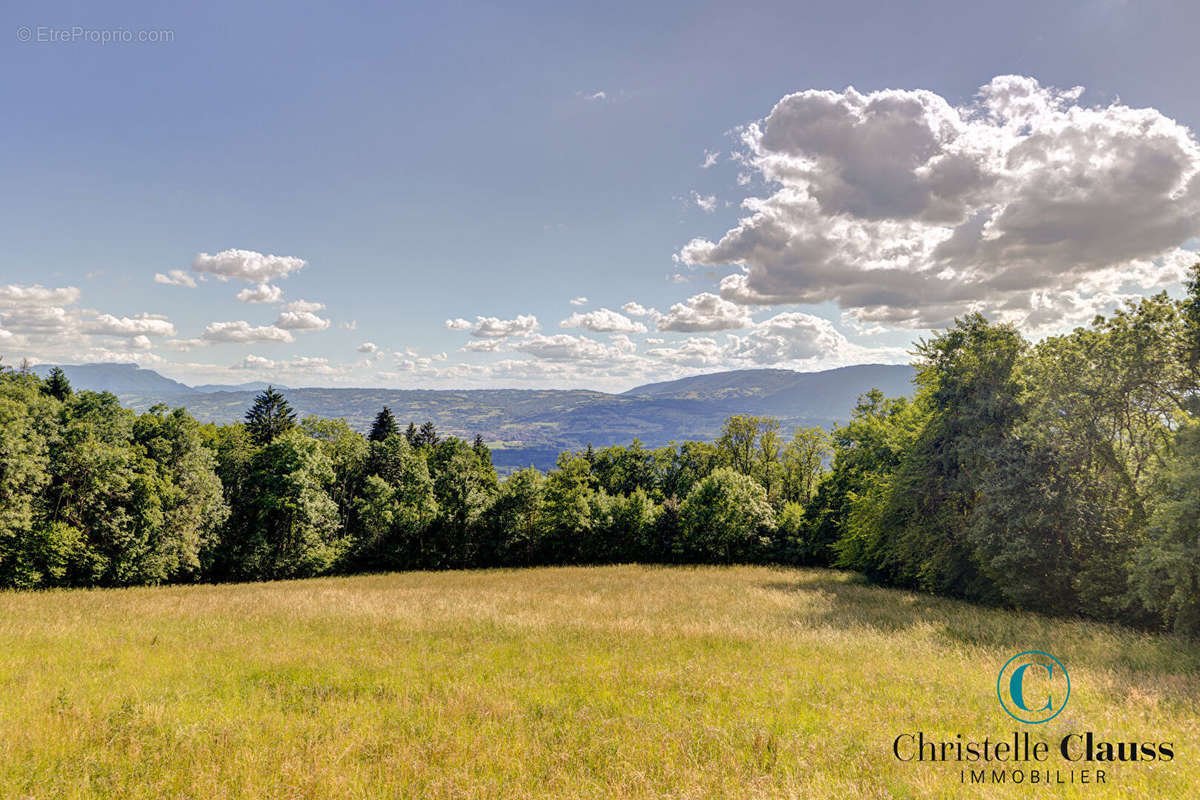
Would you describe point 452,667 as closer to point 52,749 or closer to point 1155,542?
point 52,749

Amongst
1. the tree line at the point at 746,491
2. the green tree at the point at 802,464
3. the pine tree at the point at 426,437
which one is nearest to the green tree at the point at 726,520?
the tree line at the point at 746,491

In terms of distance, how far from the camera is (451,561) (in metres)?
47.4

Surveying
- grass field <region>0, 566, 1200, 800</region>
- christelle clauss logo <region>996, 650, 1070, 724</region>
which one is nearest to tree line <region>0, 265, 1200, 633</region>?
grass field <region>0, 566, 1200, 800</region>

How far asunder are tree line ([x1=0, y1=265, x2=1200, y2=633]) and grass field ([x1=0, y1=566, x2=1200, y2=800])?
155 inches

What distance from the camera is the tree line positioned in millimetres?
17203

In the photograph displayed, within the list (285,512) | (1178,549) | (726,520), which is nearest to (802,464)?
(726,520)

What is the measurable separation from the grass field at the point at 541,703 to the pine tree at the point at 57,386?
103 ft

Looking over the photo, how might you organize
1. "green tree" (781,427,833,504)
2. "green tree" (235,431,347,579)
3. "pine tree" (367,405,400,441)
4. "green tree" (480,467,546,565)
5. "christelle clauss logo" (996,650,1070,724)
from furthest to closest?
"pine tree" (367,405,400,441) < "green tree" (781,427,833,504) < "green tree" (480,467,546,565) < "green tree" (235,431,347,579) < "christelle clauss logo" (996,650,1070,724)

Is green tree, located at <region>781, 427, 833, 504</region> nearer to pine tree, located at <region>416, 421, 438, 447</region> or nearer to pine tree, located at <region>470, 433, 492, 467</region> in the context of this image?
pine tree, located at <region>470, 433, 492, 467</region>

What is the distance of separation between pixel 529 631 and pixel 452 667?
3747 mm

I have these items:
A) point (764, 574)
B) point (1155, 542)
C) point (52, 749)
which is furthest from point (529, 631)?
point (764, 574)

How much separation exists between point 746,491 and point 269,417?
50.2 metres

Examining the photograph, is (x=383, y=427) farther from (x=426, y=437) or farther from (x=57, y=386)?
(x=57, y=386)

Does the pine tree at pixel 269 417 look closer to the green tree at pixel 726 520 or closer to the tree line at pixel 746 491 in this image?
the tree line at pixel 746 491
